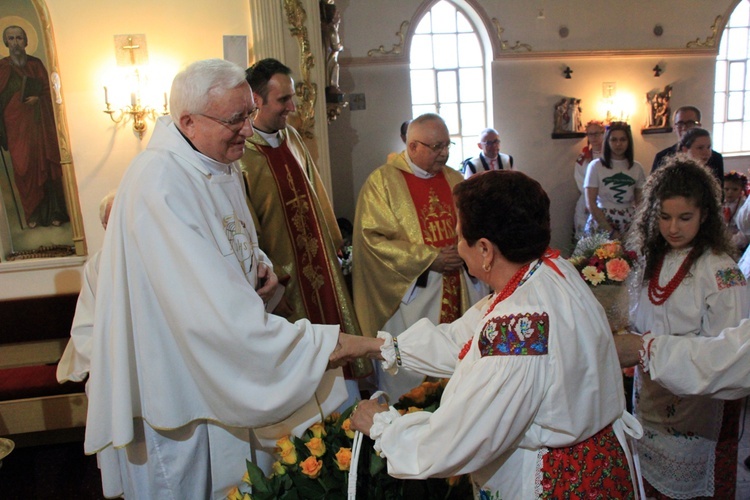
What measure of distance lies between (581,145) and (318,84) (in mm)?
5892

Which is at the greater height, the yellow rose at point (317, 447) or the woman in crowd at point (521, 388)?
the woman in crowd at point (521, 388)

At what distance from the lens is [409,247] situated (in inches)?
147

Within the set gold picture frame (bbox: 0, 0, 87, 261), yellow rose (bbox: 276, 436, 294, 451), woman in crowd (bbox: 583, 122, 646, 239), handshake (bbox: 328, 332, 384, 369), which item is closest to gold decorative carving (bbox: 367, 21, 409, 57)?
woman in crowd (bbox: 583, 122, 646, 239)

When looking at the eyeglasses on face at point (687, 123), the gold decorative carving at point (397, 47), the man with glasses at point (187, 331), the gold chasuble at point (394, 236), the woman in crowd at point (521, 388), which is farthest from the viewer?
the gold decorative carving at point (397, 47)

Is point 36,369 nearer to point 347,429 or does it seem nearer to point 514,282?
point 347,429

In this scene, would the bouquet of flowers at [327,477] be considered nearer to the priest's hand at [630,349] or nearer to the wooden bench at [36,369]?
the priest's hand at [630,349]

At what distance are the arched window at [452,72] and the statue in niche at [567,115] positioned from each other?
1.14 meters

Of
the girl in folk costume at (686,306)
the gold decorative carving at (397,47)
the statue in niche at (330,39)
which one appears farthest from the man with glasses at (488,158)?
the girl in folk costume at (686,306)

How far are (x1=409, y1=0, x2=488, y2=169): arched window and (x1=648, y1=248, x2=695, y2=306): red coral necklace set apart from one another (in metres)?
7.18

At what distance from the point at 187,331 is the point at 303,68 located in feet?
11.9

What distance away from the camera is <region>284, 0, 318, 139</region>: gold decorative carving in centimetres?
487

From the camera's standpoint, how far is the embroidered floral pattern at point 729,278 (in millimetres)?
2264

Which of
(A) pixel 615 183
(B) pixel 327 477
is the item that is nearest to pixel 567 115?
(A) pixel 615 183

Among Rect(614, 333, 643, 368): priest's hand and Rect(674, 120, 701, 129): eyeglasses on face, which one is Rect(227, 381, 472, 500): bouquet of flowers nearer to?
Rect(614, 333, 643, 368): priest's hand
